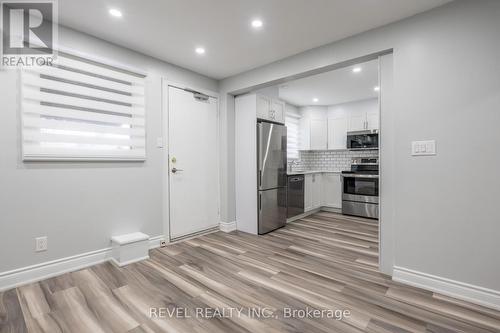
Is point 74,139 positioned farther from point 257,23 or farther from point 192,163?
point 257,23

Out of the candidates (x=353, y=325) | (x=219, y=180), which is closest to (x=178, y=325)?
(x=353, y=325)

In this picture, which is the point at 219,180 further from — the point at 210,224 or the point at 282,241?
the point at 282,241

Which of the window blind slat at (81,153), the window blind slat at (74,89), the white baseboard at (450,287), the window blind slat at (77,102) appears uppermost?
the window blind slat at (74,89)

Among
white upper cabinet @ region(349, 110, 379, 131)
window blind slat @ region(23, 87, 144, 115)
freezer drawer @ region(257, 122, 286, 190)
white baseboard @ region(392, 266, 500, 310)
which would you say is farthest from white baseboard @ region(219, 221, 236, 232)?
white upper cabinet @ region(349, 110, 379, 131)

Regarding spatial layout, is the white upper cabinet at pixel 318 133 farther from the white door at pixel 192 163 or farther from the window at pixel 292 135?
the white door at pixel 192 163

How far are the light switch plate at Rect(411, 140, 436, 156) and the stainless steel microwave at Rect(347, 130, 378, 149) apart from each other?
3081 mm

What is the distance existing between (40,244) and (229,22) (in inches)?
113

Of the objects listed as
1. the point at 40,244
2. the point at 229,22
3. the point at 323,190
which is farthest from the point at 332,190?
the point at 40,244

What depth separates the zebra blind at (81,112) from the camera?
225 centimetres

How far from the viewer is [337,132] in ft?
18.5

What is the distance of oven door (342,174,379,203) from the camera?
472cm

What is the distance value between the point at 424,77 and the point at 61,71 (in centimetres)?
354

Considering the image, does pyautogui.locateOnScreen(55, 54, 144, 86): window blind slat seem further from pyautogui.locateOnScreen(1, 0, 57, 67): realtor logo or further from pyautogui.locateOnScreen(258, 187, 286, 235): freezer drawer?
pyautogui.locateOnScreen(258, 187, 286, 235): freezer drawer

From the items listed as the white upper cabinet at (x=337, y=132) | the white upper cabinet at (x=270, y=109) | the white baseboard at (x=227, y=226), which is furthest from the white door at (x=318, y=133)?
the white baseboard at (x=227, y=226)
